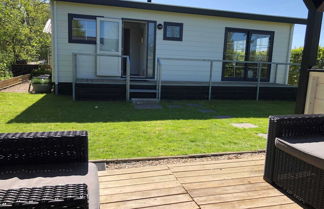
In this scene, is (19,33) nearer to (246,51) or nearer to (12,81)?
(12,81)

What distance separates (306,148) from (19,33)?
1329 centimetres

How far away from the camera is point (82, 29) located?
7.43m

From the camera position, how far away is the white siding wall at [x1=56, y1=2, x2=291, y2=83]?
7348 millimetres

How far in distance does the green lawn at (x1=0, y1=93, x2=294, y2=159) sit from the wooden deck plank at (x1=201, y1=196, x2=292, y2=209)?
1.18 metres

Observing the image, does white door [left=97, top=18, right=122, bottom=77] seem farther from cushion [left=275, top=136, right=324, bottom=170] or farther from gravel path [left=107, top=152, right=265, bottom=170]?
cushion [left=275, top=136, right=324, bottom=170]

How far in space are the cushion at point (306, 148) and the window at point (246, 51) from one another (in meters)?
6.92

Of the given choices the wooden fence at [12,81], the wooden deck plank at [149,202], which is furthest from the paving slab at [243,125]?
the wooden fence at [12,81]

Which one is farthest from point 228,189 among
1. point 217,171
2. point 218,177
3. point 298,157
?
point 298,157

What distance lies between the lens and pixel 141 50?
9.44 m

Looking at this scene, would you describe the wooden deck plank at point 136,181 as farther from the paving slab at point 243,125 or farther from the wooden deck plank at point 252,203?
the paving slab at point 243,125

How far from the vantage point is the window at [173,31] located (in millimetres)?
8070

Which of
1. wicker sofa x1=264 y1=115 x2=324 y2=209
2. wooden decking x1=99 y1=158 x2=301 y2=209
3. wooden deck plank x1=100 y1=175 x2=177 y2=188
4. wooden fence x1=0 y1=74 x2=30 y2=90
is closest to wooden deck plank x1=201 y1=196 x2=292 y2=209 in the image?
wooden decking x1=99 y1=158 x2=301 y2=209

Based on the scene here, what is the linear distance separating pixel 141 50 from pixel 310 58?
6.99 m

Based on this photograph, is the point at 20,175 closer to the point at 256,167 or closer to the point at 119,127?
the point at 256,167
